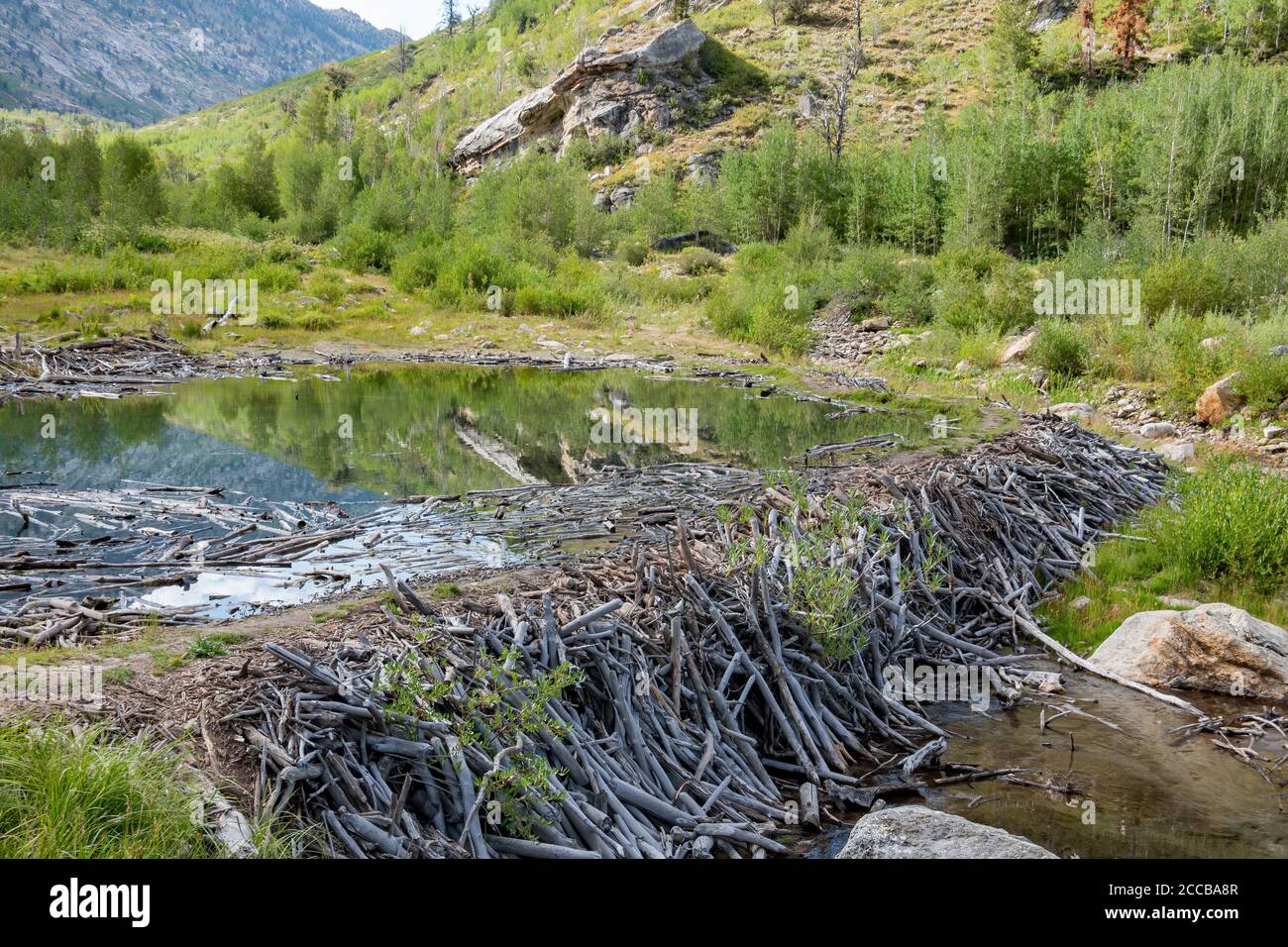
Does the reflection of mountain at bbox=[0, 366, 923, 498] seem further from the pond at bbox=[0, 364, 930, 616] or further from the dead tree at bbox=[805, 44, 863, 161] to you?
the dead tree at bbox=[805, 44, 863, 161]

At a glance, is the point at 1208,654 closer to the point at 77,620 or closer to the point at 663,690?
the point at 663,690

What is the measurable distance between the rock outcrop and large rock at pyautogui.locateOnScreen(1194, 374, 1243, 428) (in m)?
63.7

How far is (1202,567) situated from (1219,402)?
24.1ft

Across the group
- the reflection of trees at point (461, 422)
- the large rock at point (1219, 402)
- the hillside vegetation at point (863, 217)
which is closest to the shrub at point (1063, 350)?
the hillside vegetation at point (863, 217)

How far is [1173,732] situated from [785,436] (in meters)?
9.23

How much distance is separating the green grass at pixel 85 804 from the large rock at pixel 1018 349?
2067cm

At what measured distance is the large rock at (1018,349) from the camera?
814 inches

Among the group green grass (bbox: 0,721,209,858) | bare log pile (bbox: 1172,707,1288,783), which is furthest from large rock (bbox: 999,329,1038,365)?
green grass (bbox: 0,721,209,858)

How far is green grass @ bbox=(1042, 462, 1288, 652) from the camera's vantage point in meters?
8.50

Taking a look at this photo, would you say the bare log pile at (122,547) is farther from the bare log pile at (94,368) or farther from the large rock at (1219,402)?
the large rock at (1219,402)

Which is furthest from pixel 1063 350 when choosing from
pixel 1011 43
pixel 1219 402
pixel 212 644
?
pixel 1011 43
